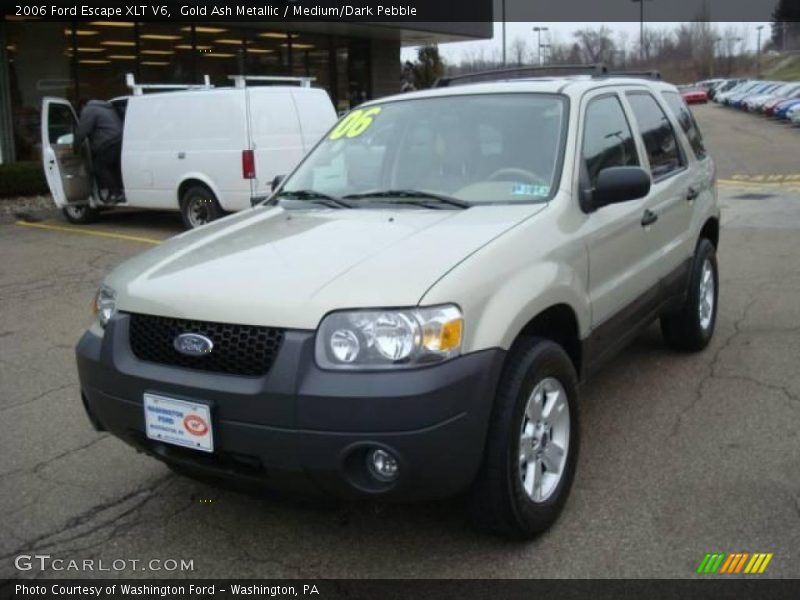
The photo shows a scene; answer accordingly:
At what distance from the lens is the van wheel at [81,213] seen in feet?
40.8

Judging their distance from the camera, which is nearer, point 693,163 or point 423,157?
point 423,157

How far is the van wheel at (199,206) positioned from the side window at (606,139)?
7.15 m

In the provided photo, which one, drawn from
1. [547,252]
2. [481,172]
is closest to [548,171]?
[481,172]

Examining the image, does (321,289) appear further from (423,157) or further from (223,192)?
(223,192)

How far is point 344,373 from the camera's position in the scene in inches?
105

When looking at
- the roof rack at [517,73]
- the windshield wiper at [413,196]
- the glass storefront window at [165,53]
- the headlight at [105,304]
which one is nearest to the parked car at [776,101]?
the glass storefront window at [165,53]

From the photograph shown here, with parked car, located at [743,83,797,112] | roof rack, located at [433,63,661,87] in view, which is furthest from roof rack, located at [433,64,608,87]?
parked car, located at [743,83,797,112]

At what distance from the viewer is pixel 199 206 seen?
10.9m

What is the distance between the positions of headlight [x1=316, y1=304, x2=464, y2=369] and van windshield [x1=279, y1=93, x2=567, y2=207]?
43.0 inches

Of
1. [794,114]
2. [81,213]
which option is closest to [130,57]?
[81,213]

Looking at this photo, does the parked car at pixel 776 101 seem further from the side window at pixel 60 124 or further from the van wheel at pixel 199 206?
the side window at pixel 60 124

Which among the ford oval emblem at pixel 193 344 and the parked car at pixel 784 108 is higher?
the parked car at pixel 784 108
